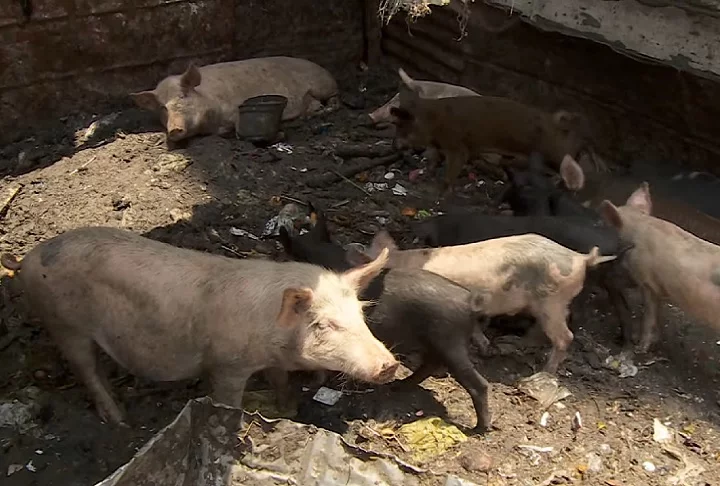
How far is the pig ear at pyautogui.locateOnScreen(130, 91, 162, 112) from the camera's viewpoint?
586cm

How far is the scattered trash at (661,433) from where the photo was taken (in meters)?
3.34

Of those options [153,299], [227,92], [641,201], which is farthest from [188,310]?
[227,92]

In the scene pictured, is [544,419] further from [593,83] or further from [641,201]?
[593,83]

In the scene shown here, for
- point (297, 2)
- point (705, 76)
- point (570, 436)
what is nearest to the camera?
point (570, 436)

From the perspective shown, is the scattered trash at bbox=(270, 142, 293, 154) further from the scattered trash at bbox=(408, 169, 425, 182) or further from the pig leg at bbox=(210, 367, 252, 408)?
the pig leg at bbox=(210, 367, 252, 408)

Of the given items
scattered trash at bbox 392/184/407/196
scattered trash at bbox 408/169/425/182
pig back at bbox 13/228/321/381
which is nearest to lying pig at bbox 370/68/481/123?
scattered trash at bbox 408/169/425/182

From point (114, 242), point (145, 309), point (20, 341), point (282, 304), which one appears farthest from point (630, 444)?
point (20, 341)

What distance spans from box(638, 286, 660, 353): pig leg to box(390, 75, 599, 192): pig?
55.6 inches

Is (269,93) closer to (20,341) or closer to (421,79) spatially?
(421,79)

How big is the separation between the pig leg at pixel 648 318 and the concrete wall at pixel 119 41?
4.30 metres

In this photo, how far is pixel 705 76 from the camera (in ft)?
13.9

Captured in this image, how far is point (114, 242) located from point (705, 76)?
3076 mm

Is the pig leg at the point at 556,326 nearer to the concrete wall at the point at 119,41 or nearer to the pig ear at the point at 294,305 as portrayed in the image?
the pig ear at the point at 294,305

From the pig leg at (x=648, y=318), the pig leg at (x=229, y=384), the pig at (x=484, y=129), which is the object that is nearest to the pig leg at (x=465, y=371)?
the pig leg at (x=229, y=384)
